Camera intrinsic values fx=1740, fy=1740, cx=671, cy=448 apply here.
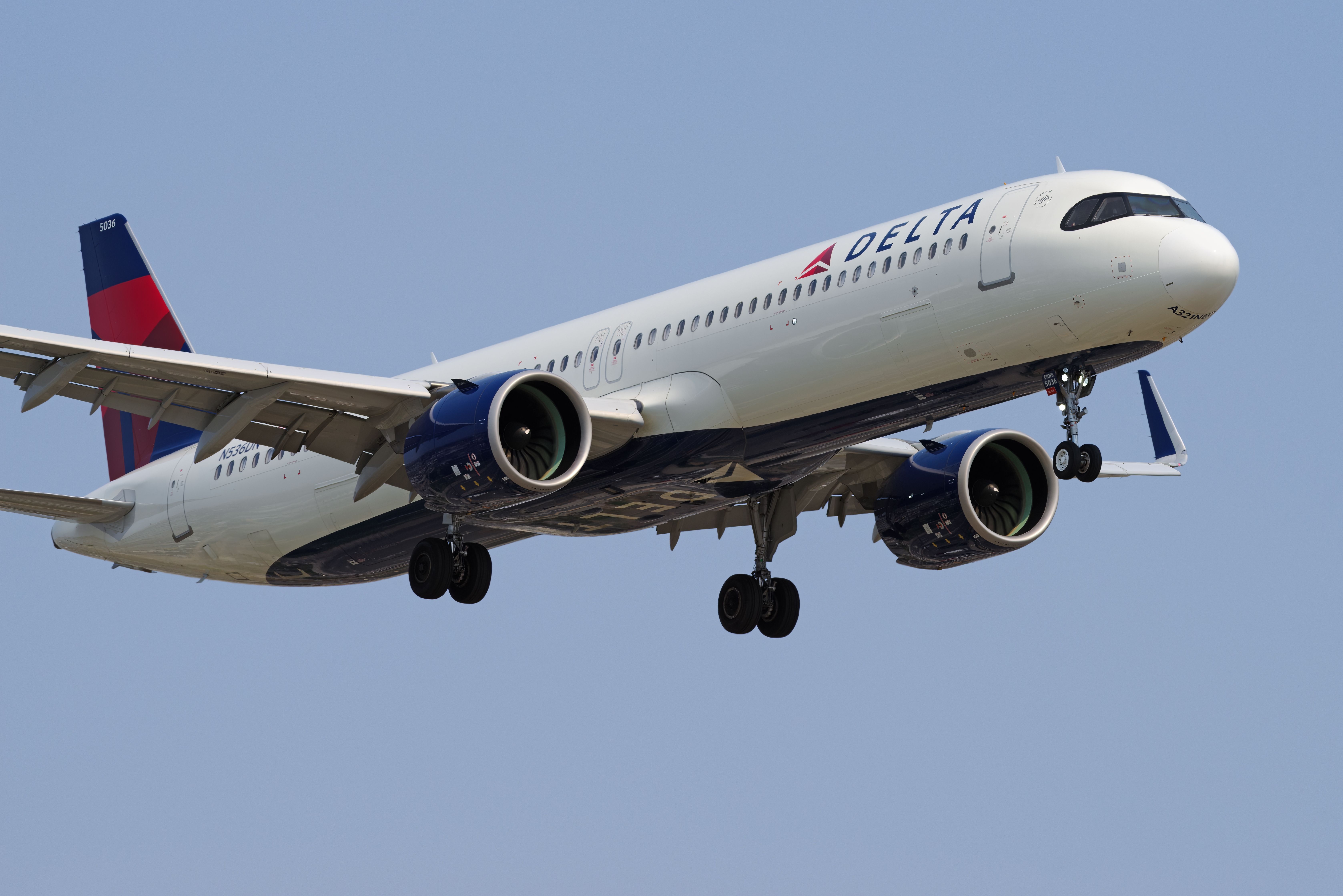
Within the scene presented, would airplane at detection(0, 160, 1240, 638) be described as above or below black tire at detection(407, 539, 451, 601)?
above

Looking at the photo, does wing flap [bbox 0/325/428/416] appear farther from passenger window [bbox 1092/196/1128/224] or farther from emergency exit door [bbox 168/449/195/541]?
passenger window [bbox 1092/196/1128/224]

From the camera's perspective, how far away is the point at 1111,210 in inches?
974

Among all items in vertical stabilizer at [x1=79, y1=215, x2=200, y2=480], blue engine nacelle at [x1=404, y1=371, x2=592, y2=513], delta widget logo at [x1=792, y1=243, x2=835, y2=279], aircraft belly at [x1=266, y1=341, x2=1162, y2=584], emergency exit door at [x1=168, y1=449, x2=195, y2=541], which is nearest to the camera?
aircraft belly at [x1=266, y1=341, x2=1162, y2=584]

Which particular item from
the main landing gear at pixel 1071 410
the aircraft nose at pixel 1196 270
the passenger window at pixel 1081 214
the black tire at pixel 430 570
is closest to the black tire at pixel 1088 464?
the main landing gear at pixel 1071 410

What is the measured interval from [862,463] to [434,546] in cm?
861

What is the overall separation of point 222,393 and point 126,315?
12.8 m

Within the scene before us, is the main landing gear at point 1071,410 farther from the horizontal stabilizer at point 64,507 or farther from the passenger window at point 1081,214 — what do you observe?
the horizontal stabilizer at point 64,507

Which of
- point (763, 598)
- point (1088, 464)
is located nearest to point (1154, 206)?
point (1088, 464)

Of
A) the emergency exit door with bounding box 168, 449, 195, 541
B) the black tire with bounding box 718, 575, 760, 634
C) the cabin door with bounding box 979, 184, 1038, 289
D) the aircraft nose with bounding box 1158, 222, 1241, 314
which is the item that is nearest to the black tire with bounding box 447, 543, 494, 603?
the black tire with bounding box 718, 575, 760, 634

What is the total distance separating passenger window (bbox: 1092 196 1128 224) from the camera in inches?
970

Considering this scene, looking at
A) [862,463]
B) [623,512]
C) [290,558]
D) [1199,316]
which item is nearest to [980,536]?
[862,463]

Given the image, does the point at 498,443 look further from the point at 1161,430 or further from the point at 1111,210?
the point at 1161,430

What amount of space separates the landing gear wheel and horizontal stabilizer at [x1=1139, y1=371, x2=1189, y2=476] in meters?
11.9

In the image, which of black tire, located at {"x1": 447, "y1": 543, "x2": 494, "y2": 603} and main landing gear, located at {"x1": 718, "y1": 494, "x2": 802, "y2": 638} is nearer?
black tire, located at {"x1": 447, "y1": 543, "x2": 494, "y2": 603}
